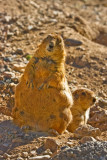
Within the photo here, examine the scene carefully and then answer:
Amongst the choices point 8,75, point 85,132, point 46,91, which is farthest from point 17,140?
point 8,75

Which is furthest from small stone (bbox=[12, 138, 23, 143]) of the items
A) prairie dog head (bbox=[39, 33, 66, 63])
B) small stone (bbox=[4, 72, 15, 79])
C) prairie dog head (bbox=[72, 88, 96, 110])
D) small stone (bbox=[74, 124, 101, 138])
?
small stone (bbox=[4, 72, 15, 79])

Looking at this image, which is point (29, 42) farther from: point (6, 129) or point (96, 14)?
point (96, 14)

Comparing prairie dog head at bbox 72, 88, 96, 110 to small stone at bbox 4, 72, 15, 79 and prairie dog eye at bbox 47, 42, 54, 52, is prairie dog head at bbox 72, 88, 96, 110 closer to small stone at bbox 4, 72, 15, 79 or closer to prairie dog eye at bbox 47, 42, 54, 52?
small stone at bbox 4, 72, 15, 79

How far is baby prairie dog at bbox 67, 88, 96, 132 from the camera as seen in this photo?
956 centimetres

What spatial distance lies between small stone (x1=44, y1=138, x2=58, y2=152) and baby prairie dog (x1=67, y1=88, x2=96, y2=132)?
306cm

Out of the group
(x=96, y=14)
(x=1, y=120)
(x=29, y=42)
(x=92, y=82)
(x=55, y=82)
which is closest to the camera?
(x=55, y=82)

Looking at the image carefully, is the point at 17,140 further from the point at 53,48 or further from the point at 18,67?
the point at 18,67

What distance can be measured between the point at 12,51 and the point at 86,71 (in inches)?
91.6

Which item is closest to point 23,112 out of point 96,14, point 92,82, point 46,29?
point 92,82

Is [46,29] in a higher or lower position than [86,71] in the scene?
higher

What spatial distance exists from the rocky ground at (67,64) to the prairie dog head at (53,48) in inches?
58.0

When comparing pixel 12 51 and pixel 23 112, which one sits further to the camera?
pixel 12 51

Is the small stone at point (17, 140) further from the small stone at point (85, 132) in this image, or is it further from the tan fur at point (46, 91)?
the small stone at point (85, 132)

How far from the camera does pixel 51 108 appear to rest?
7344 millimetres
